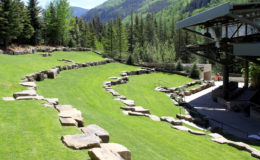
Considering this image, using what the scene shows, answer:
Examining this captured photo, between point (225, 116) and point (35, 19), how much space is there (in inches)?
1634

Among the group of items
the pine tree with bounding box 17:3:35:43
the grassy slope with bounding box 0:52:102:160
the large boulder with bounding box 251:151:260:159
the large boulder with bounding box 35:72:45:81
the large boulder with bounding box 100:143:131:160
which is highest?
the pine tree with bounding box 17:3:35:43

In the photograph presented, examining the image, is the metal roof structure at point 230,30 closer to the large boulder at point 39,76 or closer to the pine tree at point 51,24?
the large boulder at point 39,76

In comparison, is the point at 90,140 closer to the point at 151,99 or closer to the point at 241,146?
the point at 241,146

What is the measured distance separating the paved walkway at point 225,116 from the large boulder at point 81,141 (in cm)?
1277

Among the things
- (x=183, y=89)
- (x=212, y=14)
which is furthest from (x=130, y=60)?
(x=212, y=14)

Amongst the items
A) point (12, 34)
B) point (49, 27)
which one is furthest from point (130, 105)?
point (49, 27)

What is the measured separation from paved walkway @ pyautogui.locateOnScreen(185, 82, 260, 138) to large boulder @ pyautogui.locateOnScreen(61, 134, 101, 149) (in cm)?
1277

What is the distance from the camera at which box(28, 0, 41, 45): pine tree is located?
4744 centimetres

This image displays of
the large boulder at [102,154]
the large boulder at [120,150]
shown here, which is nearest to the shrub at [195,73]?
the large boulder at [120,150]

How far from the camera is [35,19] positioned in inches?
1935

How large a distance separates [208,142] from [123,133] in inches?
179

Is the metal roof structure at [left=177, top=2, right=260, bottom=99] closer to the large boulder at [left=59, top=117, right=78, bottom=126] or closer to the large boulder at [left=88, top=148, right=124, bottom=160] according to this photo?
the large boulder at [left=59, top=117, right=78, bottom=126]

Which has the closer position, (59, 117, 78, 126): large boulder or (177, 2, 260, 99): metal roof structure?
(59, 117, 78, 126): large boulder

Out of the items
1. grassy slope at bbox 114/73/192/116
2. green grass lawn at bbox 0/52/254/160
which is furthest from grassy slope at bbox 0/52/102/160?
grassy slope at bbox 114/73/192/116
